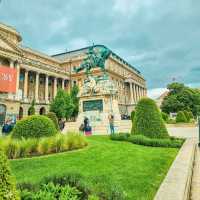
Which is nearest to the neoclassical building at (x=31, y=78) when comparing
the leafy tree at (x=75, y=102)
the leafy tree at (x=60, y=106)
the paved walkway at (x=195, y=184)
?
the leafy tree at (x=75, y=102)

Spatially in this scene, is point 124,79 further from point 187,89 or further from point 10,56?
point 10,56

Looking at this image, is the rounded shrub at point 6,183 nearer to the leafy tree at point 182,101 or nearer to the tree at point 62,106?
the tree at point 62,106

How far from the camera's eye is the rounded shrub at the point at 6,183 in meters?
2.13

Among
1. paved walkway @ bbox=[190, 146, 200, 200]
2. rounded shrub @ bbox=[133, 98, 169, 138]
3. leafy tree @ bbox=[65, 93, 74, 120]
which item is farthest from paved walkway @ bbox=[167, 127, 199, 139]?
leafy tree @ bbox=[65, 93, 74, 120]

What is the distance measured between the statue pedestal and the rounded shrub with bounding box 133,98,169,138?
745cm

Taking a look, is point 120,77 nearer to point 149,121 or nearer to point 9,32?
point 9,32

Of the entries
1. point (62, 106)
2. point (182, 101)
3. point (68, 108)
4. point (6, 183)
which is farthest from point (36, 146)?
point (182, 101)

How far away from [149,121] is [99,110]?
9406 mm

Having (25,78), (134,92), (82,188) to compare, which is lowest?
(82,188)

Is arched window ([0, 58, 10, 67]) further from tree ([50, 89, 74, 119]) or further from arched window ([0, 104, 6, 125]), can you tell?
tree ([50, 89, 74, 119])

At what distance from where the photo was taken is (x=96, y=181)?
457 cm

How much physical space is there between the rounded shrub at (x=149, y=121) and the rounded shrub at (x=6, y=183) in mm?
11689

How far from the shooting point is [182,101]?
209 feet

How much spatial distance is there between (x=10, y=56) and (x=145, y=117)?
4296 centimetres
